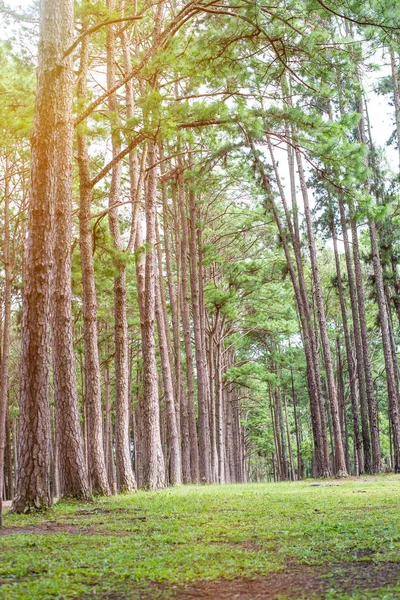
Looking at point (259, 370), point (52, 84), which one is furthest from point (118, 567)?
point (259, 370)

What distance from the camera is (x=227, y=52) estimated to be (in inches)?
381

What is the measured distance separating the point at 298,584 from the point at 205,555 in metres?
0.99

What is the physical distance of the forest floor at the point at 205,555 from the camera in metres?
3.29

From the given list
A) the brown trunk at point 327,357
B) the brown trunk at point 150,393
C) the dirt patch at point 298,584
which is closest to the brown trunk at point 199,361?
the brown trunk at point 327,357

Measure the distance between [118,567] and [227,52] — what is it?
8.41 metres

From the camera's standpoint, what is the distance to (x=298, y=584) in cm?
339

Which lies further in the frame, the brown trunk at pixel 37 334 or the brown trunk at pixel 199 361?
the brown trunk at pixel 199 361

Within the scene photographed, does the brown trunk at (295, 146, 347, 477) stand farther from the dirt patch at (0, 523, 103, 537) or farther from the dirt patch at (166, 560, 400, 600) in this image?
the dirt patch at (166, 560, 400, 600)

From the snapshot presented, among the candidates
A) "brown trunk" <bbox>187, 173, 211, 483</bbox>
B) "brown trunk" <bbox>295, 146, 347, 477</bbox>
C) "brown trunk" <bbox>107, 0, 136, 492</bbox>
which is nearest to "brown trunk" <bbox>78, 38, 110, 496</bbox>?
"brown trunk" <bbox>107, 0, 136, 492</bbox>

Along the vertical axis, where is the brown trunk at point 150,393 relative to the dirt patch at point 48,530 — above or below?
above

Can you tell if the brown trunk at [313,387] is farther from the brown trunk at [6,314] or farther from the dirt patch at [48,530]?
the dirt patch at [48,530]

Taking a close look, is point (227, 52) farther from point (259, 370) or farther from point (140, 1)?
point (259, 370)

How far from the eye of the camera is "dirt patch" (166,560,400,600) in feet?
10.5

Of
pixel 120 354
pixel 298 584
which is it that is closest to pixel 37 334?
pixel 298 584
